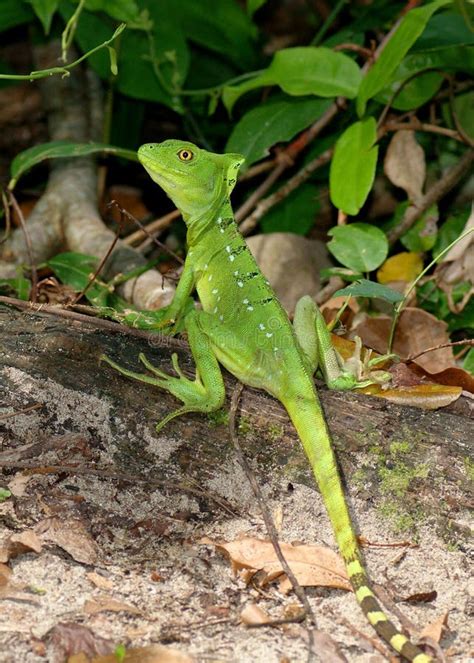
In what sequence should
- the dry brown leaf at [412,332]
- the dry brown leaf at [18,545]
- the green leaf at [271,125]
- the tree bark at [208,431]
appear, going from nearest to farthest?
the dry brown leaf at [18,545] < the tree bark at [208,431] < the dry brown leaf at [412,332] < the green leaf at [271,125]

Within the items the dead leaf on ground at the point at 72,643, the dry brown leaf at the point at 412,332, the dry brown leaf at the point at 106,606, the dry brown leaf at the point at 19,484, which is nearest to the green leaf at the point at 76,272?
the dry brown leaf at the point at 412,332

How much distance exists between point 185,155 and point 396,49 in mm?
1703

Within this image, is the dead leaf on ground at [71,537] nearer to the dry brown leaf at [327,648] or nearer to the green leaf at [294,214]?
the dry brown leaf at [327,648]

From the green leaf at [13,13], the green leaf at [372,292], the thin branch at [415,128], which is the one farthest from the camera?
the green leaf at [13,13]

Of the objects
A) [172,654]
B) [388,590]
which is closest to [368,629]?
[388,590]

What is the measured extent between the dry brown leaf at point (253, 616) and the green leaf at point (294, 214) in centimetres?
425

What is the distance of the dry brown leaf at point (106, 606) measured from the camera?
115 inches

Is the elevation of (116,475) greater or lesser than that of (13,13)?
lesser

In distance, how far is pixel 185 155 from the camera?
4129 millimetres

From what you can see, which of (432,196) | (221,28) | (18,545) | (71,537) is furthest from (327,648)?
(221,28)

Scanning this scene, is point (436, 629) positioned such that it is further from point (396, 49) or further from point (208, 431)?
point (396, 49)

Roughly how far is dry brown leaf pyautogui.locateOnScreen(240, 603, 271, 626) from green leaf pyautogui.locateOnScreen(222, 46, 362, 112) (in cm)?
358

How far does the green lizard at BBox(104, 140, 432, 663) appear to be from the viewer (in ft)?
11.0

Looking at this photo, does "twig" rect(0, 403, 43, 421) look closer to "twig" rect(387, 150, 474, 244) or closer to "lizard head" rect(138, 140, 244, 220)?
"lizard head" rect(138, 140, 244, 220)
